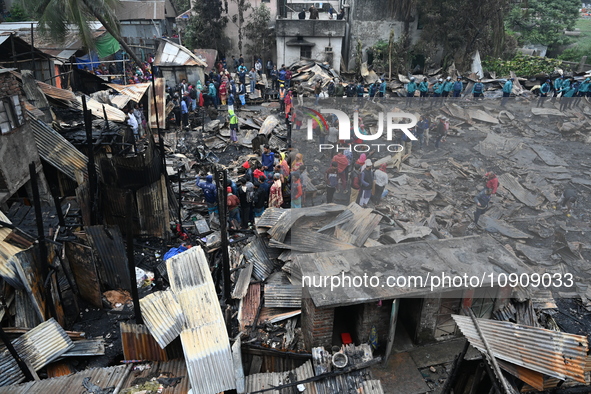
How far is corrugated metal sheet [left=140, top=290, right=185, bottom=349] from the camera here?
5.28 meters

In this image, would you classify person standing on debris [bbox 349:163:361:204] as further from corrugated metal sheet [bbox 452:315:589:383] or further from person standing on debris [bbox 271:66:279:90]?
person standing on debris [bbox 271:66:279:90]

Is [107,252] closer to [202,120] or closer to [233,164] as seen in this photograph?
[233,164]

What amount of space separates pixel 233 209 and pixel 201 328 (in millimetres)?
5275

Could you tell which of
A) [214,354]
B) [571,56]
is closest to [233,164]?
[214,354]

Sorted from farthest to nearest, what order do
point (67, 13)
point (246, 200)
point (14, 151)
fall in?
point (67, 13) → point (246, 200) → point (14, 151)

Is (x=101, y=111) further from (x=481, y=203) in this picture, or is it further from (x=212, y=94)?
(x=481, y=203)

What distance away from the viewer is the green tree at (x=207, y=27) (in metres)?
26.3

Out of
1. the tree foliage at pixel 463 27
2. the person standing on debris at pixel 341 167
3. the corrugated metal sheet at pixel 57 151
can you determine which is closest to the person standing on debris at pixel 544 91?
Result: the tree foliage at pixel 463 27

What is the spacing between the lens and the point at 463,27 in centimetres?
2575

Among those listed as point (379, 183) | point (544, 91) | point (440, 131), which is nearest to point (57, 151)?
point (379, 183)

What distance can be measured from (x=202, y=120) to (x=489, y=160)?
12192 mm

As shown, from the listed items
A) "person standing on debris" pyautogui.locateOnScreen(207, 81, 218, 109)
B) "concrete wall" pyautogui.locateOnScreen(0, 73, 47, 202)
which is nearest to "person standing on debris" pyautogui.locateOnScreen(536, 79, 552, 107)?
"person standing on debris" pyautogui.locateOnScreen(207, 81, 218, 109)

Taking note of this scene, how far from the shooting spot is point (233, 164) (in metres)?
14.4

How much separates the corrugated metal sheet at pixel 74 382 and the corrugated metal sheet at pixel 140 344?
15.8 inches
